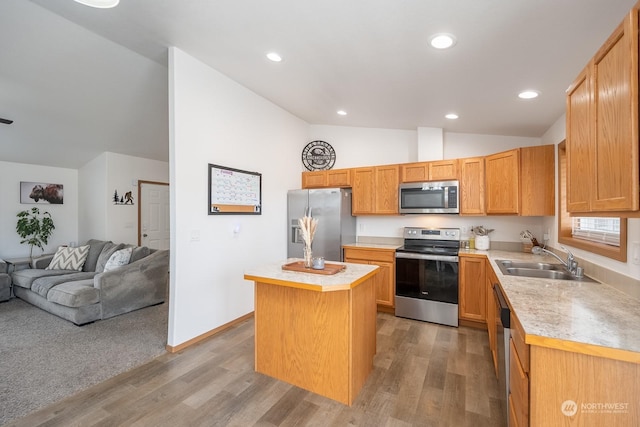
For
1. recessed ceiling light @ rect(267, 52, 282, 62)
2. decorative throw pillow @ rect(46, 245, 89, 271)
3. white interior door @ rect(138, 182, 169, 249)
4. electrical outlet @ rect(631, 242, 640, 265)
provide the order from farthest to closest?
1. white interior door @ rect(138, 182, 169, 249)
2. decorative throw pillow @ rect(46, 245, 89, 271)
3. recessed ceiling light @ rect(267, 52, 282, 62)
4. electrical outlet @ rect(631, 242, 640, 265)

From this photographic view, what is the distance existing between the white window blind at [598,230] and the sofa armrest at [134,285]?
16.1ft

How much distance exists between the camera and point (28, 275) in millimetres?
4160

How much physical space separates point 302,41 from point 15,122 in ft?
14.8

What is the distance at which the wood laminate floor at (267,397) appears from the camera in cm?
188

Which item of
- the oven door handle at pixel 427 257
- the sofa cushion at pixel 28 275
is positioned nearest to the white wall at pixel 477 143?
the oven door handle at pixel 427 257

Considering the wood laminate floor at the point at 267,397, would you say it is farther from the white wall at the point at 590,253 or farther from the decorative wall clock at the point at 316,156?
the decorative wall clock at the point at 316,156

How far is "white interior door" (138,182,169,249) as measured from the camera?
5.77 m

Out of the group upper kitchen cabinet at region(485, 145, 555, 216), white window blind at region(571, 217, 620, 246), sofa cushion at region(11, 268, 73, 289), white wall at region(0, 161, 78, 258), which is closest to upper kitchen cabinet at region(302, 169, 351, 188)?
upper kitchen cabinet at region(485, 145, 555, 216)

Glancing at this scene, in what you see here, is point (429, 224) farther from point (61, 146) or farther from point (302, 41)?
point (61, 146)

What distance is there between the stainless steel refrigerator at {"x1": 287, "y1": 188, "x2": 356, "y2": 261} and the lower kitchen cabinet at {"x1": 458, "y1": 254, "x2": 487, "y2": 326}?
1.58 metres

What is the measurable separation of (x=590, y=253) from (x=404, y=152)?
266cm

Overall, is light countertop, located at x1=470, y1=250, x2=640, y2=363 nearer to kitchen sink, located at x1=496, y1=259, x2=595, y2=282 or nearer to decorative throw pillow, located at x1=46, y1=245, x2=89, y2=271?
kitchen sink, located at x1=496, y1=259, x2=595, y2=282

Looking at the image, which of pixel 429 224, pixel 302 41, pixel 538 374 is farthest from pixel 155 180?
pixel 538 374

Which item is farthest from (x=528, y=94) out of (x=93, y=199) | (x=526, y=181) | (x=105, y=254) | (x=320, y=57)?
(x=93, y=199)
